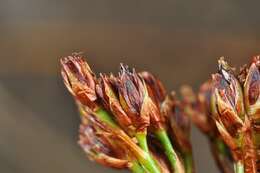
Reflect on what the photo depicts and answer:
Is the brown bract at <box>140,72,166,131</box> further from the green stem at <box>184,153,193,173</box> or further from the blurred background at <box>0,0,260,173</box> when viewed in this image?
the blurred background at <box>0,0,260,173</box>

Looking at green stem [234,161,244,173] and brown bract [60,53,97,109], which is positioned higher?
brown bract [60,53,97,109]

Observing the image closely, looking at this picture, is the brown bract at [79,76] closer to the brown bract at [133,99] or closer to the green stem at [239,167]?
the brown bract at [133,99]

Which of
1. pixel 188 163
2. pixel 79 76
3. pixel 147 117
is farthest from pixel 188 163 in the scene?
pixel 79 76

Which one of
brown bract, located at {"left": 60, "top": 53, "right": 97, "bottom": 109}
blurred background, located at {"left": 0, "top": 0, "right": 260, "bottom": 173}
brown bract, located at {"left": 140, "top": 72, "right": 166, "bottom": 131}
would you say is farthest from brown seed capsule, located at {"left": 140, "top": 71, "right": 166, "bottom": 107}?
blurred background, located at {"left": 0, "top": 0, "right": 260, "bottom": 173}

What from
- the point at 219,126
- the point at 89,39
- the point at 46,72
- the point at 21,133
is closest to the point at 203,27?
the point at 89,39

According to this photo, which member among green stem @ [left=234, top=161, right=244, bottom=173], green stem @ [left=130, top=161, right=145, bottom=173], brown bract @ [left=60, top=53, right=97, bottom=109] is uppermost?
brown bract @ [left=60, top=53, right=97, bottom=109]

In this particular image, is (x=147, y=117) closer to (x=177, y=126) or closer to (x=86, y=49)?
(x=177, y=126)

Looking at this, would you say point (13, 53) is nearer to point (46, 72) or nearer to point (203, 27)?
point (46, 72)
